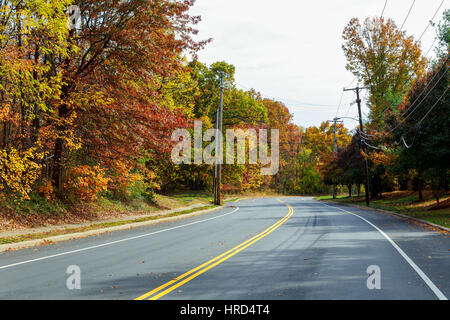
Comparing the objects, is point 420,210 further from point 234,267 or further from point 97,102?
point 234,267

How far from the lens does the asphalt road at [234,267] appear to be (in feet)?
22.5

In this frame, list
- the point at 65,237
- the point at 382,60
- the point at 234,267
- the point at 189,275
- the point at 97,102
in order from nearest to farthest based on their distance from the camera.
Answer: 1. the point at 189,275
2. the point at 234,267
3. the point at 65,237
4. the point at 97,102
5. the point at 382,60

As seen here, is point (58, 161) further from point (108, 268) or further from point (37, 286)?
point (37, 286)

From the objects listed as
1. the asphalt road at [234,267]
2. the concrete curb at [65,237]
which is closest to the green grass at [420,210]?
the asphalt road at [234,267]

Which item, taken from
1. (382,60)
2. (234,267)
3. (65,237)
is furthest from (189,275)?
(382,60)

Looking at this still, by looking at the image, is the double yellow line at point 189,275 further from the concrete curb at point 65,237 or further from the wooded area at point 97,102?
the wooded area at point 97,102

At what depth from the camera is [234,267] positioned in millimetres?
8977

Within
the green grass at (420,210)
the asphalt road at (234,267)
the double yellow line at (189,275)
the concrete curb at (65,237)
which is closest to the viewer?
the double yellow line at (189,275)

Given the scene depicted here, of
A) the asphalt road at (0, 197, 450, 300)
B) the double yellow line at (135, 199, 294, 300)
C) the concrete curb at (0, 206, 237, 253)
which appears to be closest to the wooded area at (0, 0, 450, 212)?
the concrete curb at (0, 206, 237, 253)

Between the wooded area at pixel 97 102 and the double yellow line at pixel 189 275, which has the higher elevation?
the wooded area at pixel 97 102

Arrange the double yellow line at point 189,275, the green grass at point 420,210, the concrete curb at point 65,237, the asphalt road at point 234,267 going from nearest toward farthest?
the double yellow line at point 189,275 → the asphalt road at point 234,267 → the concrete curb at point 65,237 → the green grass at point 420,210

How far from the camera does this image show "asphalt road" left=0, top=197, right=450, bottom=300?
6852 mm

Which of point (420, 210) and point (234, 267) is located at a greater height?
point (234, 267)

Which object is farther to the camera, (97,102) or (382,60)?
(382,60)
